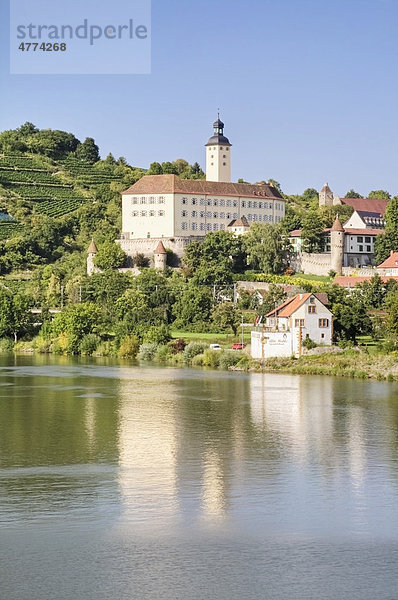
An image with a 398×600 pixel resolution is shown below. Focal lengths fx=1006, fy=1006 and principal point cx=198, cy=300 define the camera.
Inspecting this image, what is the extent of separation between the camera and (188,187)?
225ft

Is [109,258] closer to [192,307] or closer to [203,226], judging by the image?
[203,226]

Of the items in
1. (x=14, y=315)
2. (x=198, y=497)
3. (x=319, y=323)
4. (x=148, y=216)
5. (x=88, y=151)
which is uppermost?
(x=88, y=151)

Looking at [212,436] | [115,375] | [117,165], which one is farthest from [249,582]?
[117,165]

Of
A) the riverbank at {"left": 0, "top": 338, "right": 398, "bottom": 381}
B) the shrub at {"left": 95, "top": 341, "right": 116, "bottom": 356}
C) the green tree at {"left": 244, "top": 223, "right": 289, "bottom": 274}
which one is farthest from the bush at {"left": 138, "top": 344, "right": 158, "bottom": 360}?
the green tree at {"left": 244, "top": 223, "right": 289, "bottom": 274}

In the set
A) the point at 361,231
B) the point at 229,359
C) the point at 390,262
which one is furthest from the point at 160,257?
the point at 229,359

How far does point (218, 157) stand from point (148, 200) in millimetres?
11434

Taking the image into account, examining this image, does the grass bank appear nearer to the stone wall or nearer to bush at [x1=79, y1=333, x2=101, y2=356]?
bush at [x1=79, y1=333, x2=101, y2=356]

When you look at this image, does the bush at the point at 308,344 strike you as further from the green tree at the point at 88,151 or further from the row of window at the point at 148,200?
the green tree at the point at 88,151

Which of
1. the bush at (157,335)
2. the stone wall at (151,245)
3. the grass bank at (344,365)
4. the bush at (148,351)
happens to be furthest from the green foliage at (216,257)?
the grass bank at (344,365)

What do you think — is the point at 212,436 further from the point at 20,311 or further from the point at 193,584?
the point at 20,311

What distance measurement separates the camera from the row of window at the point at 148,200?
67125 mm

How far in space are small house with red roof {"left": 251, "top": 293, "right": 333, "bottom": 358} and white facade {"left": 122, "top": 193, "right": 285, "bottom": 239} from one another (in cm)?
2485

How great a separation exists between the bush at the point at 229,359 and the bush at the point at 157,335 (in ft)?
20.6

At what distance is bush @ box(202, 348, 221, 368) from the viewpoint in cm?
4352
